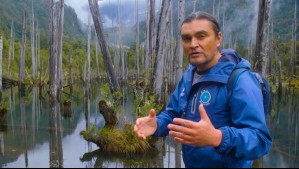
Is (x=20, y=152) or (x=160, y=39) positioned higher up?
(x=160, y=39)

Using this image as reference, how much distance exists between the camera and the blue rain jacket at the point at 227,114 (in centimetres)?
172

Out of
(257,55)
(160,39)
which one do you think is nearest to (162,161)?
(257,55)

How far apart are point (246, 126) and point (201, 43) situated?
1.81 feet

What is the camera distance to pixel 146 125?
221cm

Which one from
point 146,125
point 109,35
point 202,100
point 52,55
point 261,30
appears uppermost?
point 109,35

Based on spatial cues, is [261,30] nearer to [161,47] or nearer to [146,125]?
[161,47]

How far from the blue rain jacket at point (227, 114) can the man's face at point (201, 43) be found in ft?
0.21

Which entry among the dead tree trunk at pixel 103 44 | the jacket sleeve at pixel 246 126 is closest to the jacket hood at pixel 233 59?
the jacket sleeve at pixel 246 126

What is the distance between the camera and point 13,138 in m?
9.14

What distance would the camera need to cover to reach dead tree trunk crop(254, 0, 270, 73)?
7566 millimetres

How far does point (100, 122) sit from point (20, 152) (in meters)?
4.62

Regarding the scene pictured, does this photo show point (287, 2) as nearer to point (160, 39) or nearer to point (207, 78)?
point (160, 39)

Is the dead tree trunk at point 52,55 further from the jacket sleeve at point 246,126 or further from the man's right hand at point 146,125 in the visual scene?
the jacket sleeve at point 246,126

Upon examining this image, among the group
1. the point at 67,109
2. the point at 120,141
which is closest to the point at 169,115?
the point at 120,141
